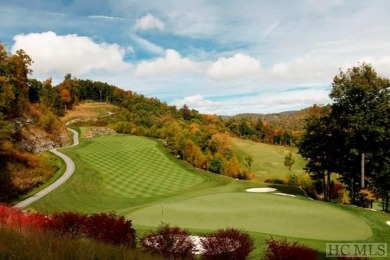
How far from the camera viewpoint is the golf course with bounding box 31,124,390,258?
15023 mm

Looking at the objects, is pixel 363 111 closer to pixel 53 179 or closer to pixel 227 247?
pixel 227 247

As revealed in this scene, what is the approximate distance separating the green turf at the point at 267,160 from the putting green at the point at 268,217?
53004 millimetres

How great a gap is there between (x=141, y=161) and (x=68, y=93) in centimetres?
9506

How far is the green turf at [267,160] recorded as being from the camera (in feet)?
269

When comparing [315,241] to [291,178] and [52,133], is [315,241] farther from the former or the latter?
[52,133]

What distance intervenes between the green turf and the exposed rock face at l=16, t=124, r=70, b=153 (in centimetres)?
4120

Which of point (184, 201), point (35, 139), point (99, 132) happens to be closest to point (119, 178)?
point (184, 201)

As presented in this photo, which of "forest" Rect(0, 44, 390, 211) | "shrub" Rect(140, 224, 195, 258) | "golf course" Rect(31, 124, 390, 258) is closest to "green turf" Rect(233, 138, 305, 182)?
"forest" Rect(0, 44, 390, 211)

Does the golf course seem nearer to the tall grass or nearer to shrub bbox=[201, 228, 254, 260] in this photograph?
shrub bbox=[201, 228, 254, 260]

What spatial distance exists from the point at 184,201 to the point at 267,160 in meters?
72.3

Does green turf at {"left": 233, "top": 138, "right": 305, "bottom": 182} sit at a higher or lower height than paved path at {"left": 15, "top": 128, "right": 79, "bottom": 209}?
lower

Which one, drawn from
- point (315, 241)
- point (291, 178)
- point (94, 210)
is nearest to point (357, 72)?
point (315, 241)

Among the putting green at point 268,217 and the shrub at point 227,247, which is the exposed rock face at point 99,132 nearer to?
the putting green at point 268,217

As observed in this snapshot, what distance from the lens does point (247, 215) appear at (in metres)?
18.1
